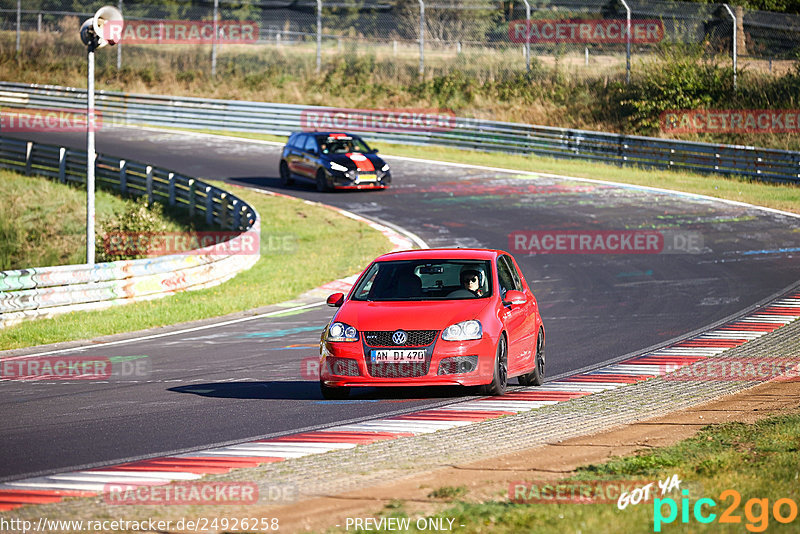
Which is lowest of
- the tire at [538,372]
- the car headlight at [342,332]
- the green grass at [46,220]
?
the green grass at [46,220]

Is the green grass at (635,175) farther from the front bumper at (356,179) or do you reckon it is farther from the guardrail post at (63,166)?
the guardrail post at (63,166)

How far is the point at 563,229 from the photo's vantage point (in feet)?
84.8

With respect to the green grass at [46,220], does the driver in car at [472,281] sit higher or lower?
higher

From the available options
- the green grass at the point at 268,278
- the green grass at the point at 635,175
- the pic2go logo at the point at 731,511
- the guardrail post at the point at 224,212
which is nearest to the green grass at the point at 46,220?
the guardrail post at the point at 224,212

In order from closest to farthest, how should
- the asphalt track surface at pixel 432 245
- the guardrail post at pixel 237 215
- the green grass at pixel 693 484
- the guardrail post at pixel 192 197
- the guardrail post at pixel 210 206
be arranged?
the green grass at pixel 693 484 < the asphalt track surface at pixel 432 245 < the guardrail post at pixel 237 215 < the guardrail post at pixel 210 206 < the guardrail post at pixel 192 197

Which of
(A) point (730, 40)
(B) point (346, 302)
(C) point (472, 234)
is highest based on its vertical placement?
(A) point (730, 40)

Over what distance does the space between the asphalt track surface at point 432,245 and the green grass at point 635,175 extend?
1509mm

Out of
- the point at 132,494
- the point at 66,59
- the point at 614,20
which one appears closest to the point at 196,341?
the point at 132,494

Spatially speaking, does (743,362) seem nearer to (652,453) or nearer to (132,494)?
→ (652,453)

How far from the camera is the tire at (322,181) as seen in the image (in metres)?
32.5

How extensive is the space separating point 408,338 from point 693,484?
4.02 m

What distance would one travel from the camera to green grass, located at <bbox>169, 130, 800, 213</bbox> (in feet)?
101

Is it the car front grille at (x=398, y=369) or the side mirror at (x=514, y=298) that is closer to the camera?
the car front grille at (x=398, y=369)

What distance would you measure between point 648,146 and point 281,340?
23.7 m
